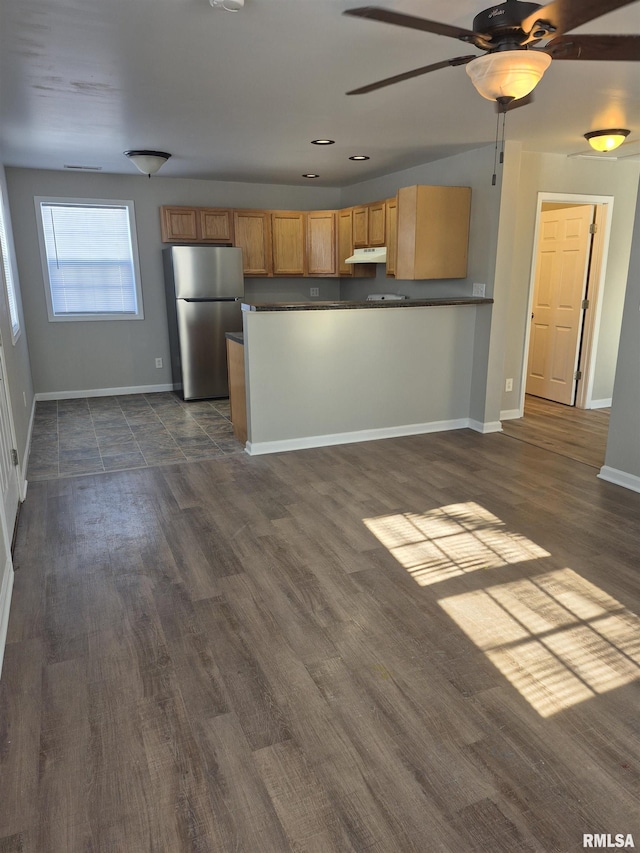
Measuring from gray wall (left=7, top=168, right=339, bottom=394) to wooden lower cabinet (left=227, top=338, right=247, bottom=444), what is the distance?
2178 mm

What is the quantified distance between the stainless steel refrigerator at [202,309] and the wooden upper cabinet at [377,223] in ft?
4.89

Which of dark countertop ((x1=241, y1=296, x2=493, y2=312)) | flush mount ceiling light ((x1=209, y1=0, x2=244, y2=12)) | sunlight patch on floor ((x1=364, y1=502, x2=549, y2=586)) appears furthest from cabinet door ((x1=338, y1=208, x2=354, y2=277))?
flush mount ceiling light ((x1=209, y1=0, x2=244, y2=12))

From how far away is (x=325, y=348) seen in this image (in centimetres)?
463

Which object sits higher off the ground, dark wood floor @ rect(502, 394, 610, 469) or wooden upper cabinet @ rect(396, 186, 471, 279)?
wooden upper cabinet @ rect(396, 186, 471, 279)

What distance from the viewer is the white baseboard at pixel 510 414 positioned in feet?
18.4

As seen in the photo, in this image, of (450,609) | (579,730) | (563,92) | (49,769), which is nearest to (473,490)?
(450,609)

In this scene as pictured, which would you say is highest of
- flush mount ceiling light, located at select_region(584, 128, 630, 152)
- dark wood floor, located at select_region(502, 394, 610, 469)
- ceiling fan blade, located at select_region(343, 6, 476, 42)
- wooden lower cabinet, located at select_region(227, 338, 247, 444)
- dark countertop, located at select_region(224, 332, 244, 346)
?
flush mount ceiling light, located at select_region(584, 128, 630, 152)

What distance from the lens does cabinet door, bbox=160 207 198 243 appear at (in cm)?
637

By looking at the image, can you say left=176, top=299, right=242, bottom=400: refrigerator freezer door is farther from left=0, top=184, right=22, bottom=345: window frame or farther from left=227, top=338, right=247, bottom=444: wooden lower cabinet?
left=0, top=184, right=22, bottom=345: window frame

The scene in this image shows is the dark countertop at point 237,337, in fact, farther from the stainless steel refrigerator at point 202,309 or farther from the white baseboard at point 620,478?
the white baseboard at point 620,478

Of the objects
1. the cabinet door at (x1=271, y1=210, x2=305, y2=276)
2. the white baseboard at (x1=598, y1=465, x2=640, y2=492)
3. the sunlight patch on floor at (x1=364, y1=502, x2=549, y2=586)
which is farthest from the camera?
the cabinet door at (x1=271, y1=210, x2=305, y2=276)

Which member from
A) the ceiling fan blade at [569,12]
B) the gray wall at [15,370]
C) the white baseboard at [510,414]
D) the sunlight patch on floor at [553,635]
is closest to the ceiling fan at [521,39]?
the ceiling fan blade at [569,12]

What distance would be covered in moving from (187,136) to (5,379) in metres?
2.28

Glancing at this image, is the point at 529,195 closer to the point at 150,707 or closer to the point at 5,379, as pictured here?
the point at 5,379
